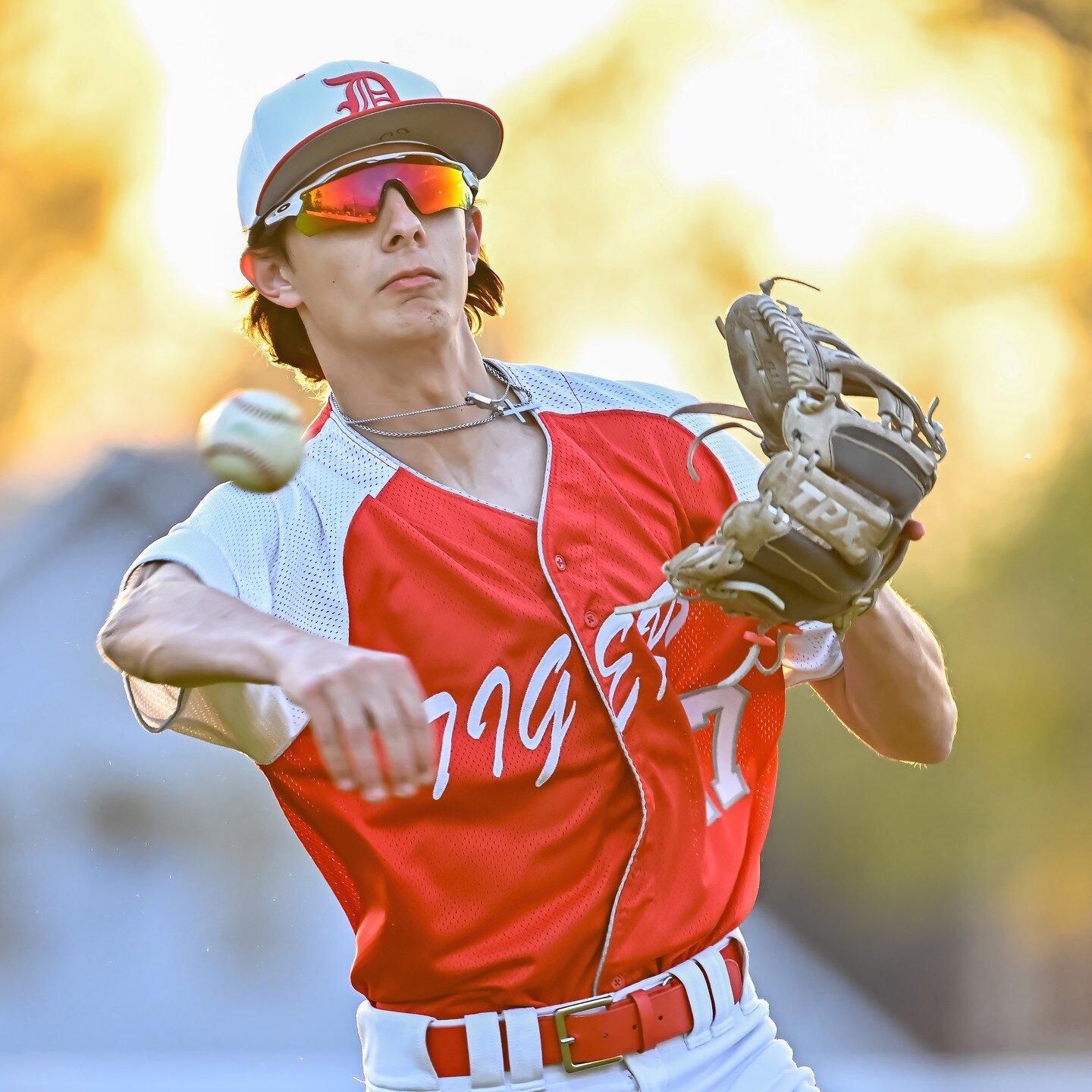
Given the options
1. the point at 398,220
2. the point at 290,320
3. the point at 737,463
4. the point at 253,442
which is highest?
the point at 398,220

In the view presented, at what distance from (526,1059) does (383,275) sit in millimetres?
1278

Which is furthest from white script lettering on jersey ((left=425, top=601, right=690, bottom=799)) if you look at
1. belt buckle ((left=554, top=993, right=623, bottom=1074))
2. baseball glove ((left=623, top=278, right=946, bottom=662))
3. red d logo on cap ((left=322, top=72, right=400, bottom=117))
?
red d logo on cap ((left=322, top=72, right=400, bottom=117))

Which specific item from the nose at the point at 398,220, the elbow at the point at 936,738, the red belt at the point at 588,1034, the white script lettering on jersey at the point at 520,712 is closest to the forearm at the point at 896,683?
the elbow at the point at 936,738

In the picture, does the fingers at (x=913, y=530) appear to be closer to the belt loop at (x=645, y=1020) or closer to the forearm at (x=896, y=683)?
the forearm at (x=896, y=683)

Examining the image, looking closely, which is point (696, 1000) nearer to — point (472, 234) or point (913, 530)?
point (913, 530)

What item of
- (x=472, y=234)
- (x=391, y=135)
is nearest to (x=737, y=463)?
(x=472, y=234)

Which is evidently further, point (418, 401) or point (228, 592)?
point (418, 401)

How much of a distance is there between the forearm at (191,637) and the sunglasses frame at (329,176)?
83 centimetres

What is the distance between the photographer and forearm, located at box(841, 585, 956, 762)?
→ 2752 millimetres

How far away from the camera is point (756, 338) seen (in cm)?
259

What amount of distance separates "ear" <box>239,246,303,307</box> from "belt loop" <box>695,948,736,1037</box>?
4.40 feet

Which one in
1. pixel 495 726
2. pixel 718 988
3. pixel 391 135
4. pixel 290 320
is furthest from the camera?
pixel 290 320

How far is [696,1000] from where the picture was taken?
2.56 meters

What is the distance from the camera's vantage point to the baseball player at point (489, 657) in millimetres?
2479
